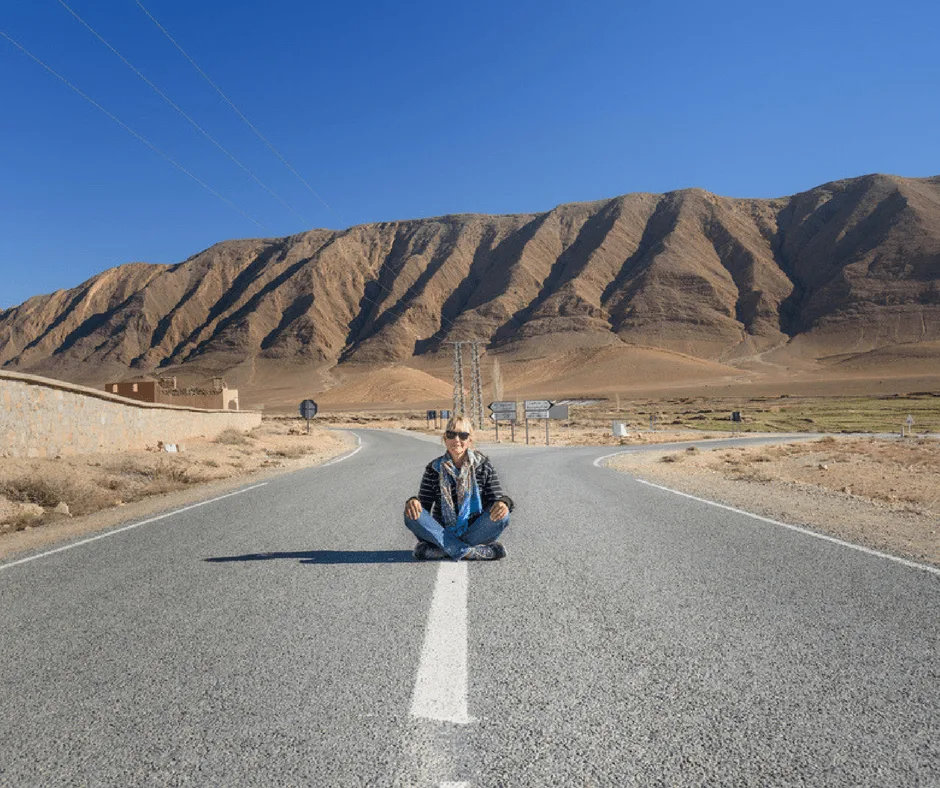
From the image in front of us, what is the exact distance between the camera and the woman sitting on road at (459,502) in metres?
6.22

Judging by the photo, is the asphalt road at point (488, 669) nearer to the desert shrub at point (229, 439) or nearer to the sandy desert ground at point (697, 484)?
the sandy desert ground at point (697, 484)

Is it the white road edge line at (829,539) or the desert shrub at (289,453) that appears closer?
the white road edge line at (829,539)

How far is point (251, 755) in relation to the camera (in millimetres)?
2885

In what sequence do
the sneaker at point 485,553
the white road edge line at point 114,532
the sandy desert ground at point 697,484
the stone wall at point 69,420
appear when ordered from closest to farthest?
the sneaker at point 485,553 → the white road edge line at point 114,532 → the sandy desert ground at point 697,484 → the stone wall at point 69,420

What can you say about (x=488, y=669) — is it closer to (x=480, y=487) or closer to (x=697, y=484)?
(x=480, y=487)

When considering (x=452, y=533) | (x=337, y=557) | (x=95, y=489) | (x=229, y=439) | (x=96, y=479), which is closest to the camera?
(x=452, y=533)

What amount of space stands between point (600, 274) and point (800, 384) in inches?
2734

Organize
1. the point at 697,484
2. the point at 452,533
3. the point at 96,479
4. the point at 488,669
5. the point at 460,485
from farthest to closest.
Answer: the point at 96,479 → the point at 697,484 → the point at 452,533 → the point at 460,485 → the point at 488,669

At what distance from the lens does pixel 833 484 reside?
16594mm

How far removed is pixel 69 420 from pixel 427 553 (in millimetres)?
16240

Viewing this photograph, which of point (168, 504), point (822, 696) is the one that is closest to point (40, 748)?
point (822, 696)

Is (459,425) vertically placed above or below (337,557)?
above

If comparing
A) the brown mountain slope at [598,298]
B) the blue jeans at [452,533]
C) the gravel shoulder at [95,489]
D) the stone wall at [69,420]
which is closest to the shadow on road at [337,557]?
the blue jeans at [452,533]

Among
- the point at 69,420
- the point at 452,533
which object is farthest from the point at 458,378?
the point at 452,533
